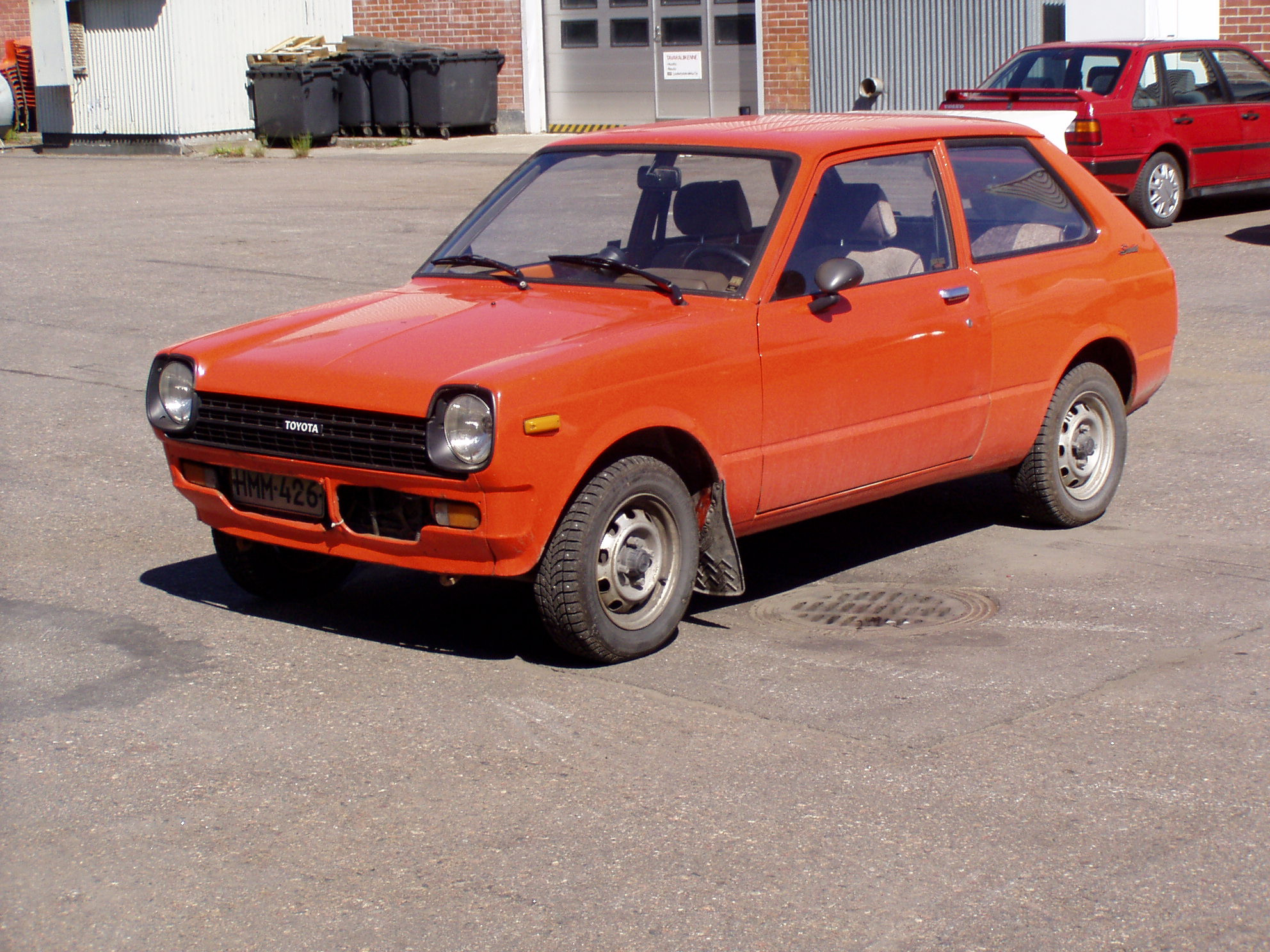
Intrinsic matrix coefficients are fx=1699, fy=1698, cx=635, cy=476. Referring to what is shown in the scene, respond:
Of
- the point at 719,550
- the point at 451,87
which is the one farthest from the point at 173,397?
the point at 451,87

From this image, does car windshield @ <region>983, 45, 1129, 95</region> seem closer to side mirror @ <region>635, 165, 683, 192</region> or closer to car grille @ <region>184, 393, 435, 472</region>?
side mirror @ <region>635, 165, 683, 192</region>

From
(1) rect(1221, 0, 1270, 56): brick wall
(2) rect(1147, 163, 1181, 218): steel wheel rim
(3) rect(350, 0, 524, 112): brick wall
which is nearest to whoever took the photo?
(2) rect(1147, 163, 1181, 218): steel wheel rim

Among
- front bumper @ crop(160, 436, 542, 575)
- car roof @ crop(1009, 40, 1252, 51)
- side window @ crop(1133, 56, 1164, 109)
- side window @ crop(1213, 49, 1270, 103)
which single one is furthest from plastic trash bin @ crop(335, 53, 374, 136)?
front bumper @ crop(160, 436, 542, 575)

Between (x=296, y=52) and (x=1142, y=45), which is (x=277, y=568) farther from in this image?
(x=296, y=52)

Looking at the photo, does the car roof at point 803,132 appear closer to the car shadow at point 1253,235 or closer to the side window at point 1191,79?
the car shadow at point 1253,235

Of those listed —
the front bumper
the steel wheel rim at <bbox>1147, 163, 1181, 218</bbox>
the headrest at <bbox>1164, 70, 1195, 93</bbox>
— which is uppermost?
the headrest at <bbox>1164, 70, 1195, 93</bbox>

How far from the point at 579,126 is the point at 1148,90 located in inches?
597

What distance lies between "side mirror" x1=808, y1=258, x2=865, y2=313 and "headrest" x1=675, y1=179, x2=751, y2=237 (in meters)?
0.40

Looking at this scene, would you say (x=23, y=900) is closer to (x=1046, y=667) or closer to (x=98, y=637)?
(x=98, y=637)

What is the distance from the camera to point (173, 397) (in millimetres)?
5477

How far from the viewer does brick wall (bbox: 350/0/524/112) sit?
2969 centimetres

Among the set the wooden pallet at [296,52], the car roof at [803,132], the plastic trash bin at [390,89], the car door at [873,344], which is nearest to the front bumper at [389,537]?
the car door at [873,344]

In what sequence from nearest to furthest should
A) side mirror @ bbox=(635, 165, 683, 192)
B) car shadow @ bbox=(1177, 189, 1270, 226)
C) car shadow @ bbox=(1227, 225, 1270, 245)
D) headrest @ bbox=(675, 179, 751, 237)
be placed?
headrest @ bbox=(675, 179, 751, 237), side mirror @ bbox=(635, 165, 683, 192), car shadow @ bbox=(1227, 225, 1270, 245), car shadow @ bbox=(1177, 189, 1270, 226)

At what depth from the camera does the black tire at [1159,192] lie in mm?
15594
